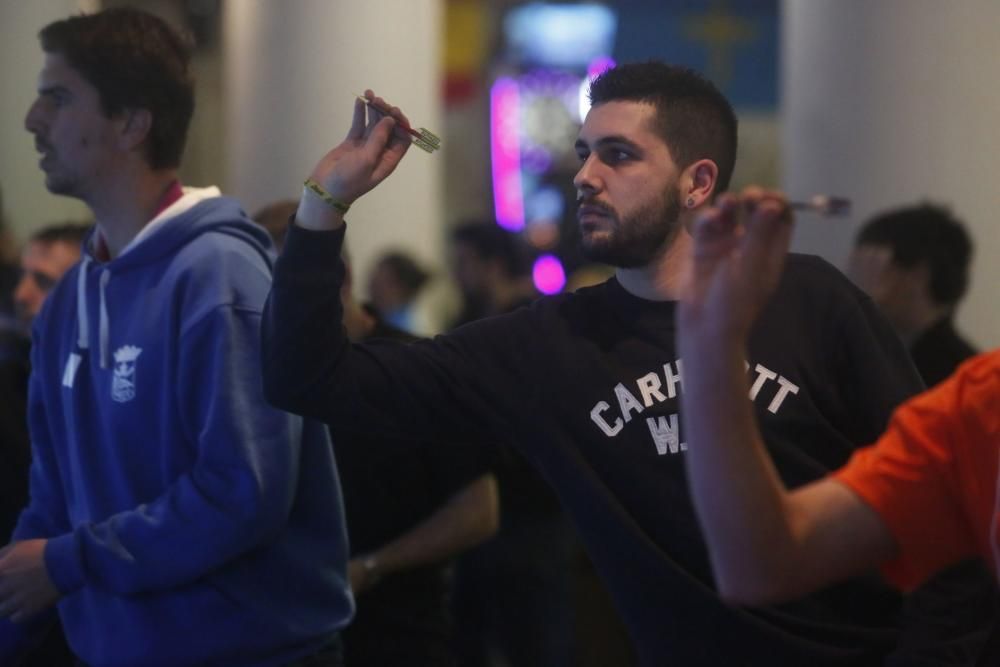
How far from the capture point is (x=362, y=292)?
738 cm

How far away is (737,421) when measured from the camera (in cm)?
171

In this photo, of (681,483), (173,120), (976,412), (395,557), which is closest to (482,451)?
(395,557)

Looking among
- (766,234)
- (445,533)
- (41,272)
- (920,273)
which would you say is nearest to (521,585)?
(920,273)

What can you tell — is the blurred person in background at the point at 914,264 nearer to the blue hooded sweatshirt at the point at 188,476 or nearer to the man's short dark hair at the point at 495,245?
the blue hooded sweatshirt at the point at 188,476

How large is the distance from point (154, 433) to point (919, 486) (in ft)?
4.98

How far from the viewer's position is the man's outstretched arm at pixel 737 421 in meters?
1.71

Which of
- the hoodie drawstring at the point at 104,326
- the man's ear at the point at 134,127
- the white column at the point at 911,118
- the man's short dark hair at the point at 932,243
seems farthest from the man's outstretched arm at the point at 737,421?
the white column at the point at 911,118

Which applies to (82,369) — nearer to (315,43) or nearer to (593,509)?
(593,509)

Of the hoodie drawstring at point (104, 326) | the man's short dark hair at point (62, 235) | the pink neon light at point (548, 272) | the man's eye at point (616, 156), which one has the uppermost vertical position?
the man's eye at point (616, 156)

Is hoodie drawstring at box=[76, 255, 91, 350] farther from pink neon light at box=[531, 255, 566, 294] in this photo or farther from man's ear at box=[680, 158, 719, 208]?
Result: pink neon light at box=[531, 255, 566, 294]

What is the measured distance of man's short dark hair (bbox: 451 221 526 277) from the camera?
29.8ft

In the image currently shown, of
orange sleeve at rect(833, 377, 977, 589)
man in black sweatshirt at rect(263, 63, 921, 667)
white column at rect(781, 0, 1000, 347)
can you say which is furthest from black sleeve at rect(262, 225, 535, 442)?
white column at rect(781, 0, 1000, 347)

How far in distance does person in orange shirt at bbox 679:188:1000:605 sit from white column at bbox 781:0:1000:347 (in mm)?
3542

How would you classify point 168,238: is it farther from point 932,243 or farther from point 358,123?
point 932,243
